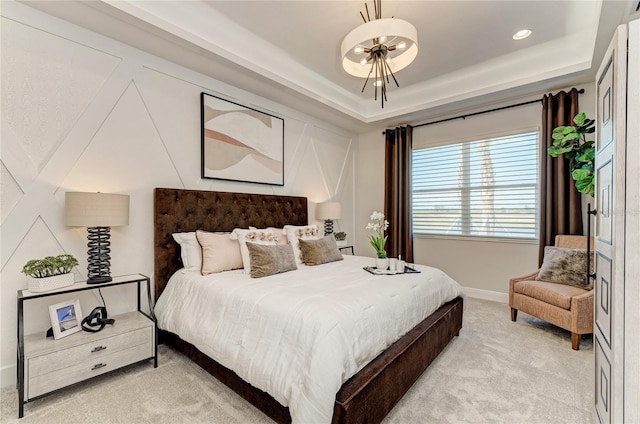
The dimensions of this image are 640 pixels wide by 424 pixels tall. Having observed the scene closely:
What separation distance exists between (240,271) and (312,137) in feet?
8.88

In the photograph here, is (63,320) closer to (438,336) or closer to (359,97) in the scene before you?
(438,336)

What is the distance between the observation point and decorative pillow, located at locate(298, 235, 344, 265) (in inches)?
125

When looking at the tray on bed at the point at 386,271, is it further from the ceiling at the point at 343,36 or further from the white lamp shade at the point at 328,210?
the ceiling at the point at 343,36

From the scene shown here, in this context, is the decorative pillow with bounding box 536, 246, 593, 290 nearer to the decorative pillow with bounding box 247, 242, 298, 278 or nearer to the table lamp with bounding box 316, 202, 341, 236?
the table lamp with bounding box 316, 202, 341, 236

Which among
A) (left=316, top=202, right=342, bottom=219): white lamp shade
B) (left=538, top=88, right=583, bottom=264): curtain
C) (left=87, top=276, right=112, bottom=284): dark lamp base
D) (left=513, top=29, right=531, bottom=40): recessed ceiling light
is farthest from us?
(left=316, top=202, right=342, bottom=219): white lamp shade

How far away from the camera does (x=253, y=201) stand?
3.72m

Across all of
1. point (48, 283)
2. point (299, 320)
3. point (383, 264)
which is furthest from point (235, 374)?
point (383, 264)

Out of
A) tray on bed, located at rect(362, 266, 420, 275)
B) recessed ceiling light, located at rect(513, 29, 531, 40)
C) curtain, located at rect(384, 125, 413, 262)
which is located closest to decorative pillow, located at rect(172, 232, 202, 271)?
tray on bed, located at rect(362, 266, 420, 275)

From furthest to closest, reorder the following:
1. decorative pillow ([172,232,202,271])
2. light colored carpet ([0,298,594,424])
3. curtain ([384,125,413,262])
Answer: curtain ([384,125,413,262]) → decorative pillow ([172,232,202,271]) → light colored carpet ([0,298,594,424])

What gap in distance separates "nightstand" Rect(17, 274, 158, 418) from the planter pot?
1.5 inches

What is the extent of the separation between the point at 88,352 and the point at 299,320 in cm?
160

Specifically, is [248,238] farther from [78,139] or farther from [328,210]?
[328,210]

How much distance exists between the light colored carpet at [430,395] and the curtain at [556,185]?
1.45 meters

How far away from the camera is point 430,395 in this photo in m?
2.04
